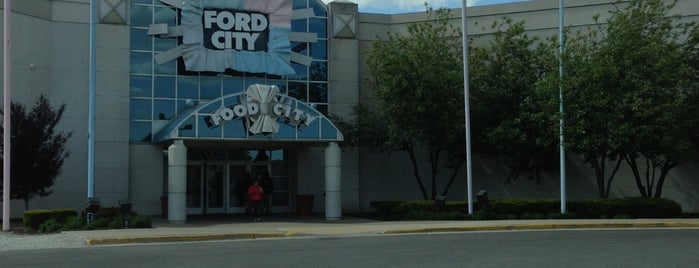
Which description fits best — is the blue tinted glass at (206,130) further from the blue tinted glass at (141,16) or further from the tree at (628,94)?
the tree at (628,94)

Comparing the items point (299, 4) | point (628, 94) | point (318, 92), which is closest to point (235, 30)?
point (299, 4)

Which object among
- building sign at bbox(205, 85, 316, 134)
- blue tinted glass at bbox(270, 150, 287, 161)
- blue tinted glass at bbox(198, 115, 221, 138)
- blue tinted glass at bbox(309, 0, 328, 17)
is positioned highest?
blue tinted glass at bbox(309, 0, 328, 17)

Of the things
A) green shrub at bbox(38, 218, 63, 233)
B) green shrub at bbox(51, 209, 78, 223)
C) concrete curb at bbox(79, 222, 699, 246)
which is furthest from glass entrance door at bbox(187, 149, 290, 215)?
concrete curb at bbox(79, 222, 699, 246)

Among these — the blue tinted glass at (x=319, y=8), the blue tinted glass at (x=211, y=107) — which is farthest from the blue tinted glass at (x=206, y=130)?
the blue tinted glass at (x=319, y=8)

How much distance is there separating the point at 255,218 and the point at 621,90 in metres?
13.0

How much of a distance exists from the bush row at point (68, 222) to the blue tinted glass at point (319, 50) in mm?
11706

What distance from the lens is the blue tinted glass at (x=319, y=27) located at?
3059 cm

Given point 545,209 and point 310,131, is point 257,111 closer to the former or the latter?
point 310,131

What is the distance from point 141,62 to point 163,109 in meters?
1.94

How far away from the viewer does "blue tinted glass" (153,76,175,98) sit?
28281mm

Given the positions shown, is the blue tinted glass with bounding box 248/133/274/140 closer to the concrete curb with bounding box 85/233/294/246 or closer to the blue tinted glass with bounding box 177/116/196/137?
the blue tinted glass with bounding box 177/116/196/137

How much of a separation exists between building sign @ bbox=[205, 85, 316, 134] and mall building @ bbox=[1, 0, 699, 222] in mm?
38

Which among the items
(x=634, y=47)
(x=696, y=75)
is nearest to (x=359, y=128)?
(x=634, y=47)

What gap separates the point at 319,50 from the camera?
1207 inches
